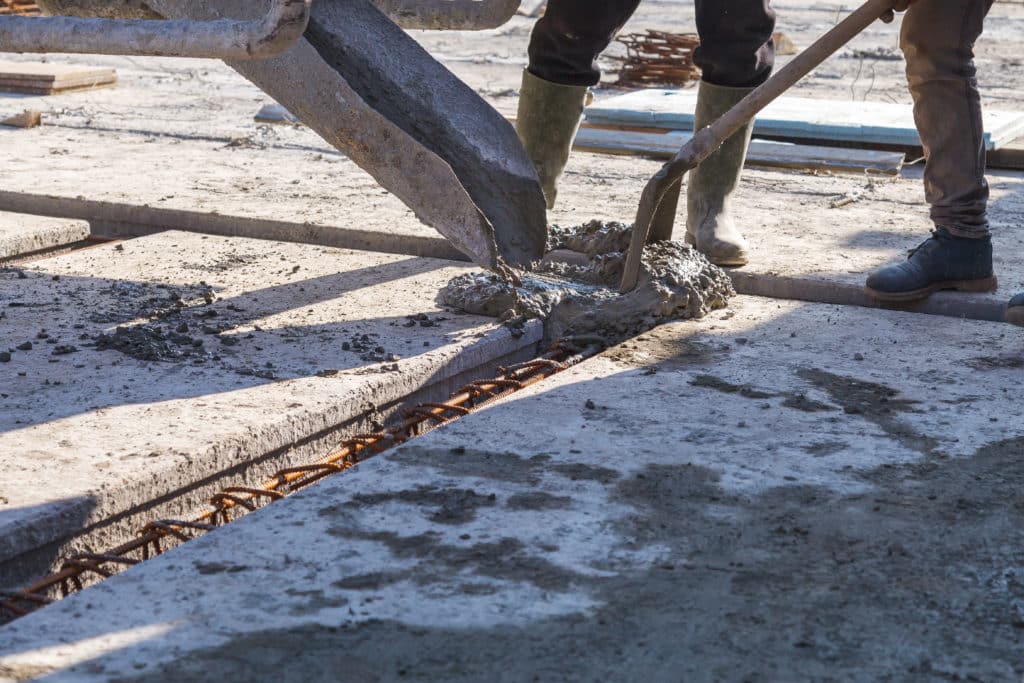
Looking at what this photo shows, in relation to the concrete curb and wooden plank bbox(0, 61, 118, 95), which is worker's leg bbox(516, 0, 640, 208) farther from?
wooden plank bbox(0, 61, 118, 95)

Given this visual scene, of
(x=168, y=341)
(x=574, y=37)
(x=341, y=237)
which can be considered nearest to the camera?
(x=168, y=341)

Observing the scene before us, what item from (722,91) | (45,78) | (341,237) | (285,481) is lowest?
(285,481)

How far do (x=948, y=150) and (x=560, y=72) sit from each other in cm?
114

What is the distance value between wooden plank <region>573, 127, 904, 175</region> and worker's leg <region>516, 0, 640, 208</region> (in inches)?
77.6

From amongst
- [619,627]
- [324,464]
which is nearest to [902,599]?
[619,627]

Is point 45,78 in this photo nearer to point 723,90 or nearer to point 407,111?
point 723,90

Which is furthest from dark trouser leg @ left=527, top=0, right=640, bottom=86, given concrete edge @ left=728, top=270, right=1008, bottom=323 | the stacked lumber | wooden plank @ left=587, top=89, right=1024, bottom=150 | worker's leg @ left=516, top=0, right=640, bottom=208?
the stacked lumber

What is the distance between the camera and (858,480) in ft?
7.18

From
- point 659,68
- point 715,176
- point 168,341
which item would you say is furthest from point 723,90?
point 659,68

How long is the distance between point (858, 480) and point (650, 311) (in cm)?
111

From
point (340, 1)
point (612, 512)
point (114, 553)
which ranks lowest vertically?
point (114, 553)

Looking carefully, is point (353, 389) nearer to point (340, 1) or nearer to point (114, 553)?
point (114, 553)

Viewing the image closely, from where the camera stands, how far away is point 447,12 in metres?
3.13

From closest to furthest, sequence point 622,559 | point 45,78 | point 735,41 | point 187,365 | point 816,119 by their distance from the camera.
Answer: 1. point 622,559
2. point 187,365
3. point 735,41
4. point 816,119
5. point 45,78
